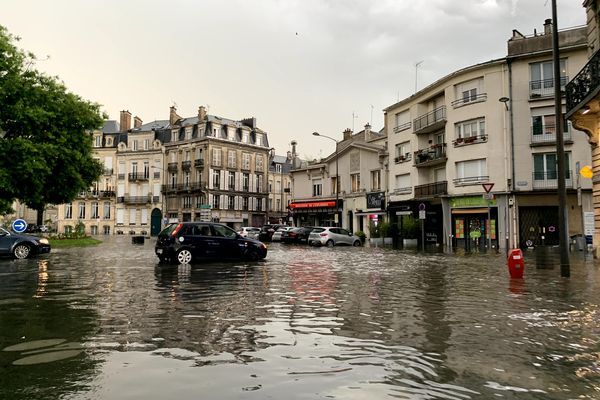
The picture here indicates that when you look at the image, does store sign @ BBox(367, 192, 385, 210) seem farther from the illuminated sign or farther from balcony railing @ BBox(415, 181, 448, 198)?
the illuminated sign

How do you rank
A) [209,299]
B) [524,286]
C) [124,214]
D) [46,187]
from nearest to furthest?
1. [209,299]
2. [524,286]
3. [46,187]
4. [124,214]

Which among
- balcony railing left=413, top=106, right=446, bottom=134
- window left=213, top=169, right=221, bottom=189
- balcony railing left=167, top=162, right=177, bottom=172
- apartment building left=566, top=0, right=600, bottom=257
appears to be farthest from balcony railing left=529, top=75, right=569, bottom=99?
balcony railing left=167, top=162, right=177, bottom=172

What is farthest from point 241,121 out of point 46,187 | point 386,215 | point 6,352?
point 6,352

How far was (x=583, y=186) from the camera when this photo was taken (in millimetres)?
29344

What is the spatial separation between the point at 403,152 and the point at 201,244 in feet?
93.1

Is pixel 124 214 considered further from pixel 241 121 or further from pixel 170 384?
pixel 170 384

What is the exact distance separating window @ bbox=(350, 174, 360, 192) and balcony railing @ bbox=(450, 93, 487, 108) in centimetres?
1502

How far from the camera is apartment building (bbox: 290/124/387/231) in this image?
4512 cm

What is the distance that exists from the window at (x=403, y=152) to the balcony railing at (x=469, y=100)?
658cm

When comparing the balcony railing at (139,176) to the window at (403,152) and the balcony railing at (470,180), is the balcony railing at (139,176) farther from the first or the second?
the balcony railing at (470,180)

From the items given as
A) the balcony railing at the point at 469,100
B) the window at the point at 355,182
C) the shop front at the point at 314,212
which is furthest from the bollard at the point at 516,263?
the shop front at the point at 314,212

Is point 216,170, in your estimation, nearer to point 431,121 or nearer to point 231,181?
point 231,181

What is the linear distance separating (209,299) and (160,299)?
951 mm

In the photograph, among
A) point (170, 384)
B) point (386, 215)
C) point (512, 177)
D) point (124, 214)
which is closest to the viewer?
point (170, 384)
